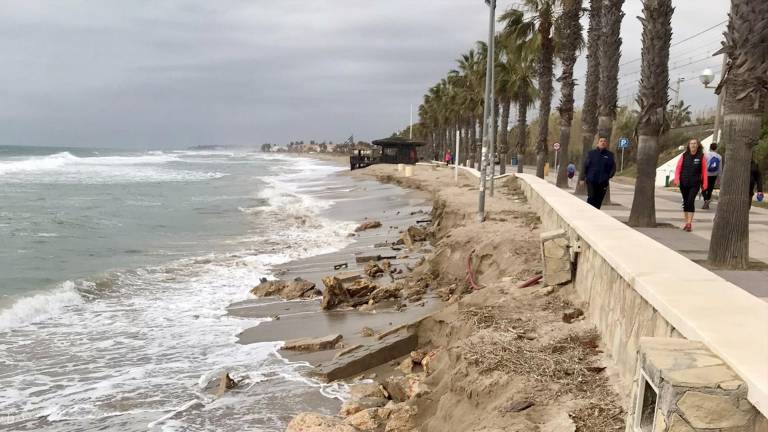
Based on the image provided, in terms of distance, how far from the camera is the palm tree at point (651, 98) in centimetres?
1107

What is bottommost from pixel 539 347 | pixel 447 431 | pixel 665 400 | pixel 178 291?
pixel 178 291

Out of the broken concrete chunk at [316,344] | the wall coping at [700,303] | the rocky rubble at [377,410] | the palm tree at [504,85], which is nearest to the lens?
the wall coping at [700,303]

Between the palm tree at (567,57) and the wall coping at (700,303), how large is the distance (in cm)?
1728

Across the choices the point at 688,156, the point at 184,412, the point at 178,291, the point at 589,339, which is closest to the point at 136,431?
the point at 184,412

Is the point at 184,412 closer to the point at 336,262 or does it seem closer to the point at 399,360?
the point at 399,360

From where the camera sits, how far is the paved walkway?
22.9ft

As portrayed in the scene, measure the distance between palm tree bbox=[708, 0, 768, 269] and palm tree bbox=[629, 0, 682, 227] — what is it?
3.74 metres

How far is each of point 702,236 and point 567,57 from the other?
13112mm

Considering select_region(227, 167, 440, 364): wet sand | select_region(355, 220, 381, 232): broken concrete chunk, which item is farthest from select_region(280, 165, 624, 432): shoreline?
select_region(355, 220, 381, 232): broken concrete chunk

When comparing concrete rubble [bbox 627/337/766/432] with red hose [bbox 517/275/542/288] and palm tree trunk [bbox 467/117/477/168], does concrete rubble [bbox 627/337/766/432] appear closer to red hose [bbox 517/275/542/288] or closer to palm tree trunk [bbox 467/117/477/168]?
red hose [bbox 517/275/542/288]

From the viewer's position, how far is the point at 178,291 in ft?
40.7

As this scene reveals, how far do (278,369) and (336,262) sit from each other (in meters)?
7.44

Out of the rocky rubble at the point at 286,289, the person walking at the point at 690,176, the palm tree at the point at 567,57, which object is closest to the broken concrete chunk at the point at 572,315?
the rocky rubble at the point at 286,289

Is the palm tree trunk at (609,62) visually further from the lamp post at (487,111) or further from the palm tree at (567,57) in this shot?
the palm tree at (567,57)
